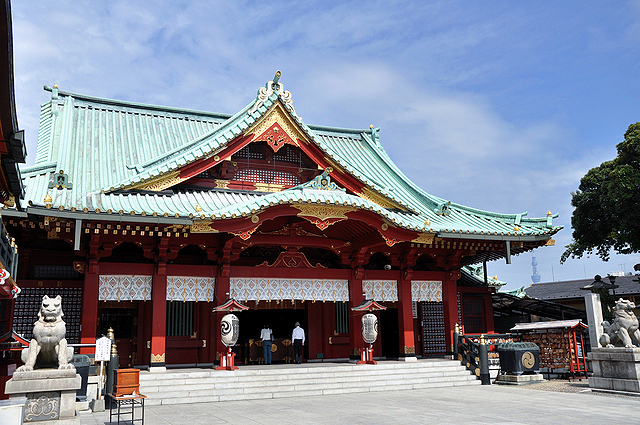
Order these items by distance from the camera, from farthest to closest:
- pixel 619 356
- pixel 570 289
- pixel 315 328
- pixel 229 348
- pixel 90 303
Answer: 1. pixel 570 289
2. pixel 315 328
3. pixel 229 348
4. pixel 90 303
5. pixel 619 356

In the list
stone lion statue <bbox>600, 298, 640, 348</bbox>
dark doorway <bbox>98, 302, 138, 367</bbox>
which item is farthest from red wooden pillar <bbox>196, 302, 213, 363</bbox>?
stone lion statue <bbox>600, 298, 640, 348</bbox>

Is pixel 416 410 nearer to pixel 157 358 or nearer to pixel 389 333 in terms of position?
pixel 157 358

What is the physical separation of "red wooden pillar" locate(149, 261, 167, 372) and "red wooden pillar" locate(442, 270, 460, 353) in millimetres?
10458

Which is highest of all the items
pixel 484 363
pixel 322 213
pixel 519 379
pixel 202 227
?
pixel 322 213

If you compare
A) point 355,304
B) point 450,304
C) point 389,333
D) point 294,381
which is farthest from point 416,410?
point 389,333

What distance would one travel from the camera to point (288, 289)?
1783 centimetres

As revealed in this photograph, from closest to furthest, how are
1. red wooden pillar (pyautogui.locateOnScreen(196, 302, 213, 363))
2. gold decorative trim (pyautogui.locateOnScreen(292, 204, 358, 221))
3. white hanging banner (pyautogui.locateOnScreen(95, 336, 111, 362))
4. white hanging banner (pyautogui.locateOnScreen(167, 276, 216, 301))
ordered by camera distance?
white hanging banner (pyautogui.locateOnScreen(95, 336, 111, 362))
gold decorative trim (pyautogui.locateOnScreen(292, 204, 358, 221))
white hanging banner (pyautogui.locateOnScreen(167, 276, 216, 301))
red wooden pillar (pyautogui.locateOnScreen(196, 302, 213, 363))

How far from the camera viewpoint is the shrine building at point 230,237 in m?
15.3

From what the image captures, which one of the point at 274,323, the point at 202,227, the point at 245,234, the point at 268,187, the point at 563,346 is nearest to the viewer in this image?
the point at 202,227

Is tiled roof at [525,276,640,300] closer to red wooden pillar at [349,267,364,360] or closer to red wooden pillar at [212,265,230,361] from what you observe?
red wooden pillar at [349,267,364,360]

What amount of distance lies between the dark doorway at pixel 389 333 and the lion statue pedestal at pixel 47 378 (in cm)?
1480

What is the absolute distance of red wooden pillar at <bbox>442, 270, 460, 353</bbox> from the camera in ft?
64.0

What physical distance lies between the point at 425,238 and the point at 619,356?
671 centimetres

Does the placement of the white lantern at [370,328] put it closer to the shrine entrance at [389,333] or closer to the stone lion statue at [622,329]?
the shrine entrance at [389,333]
